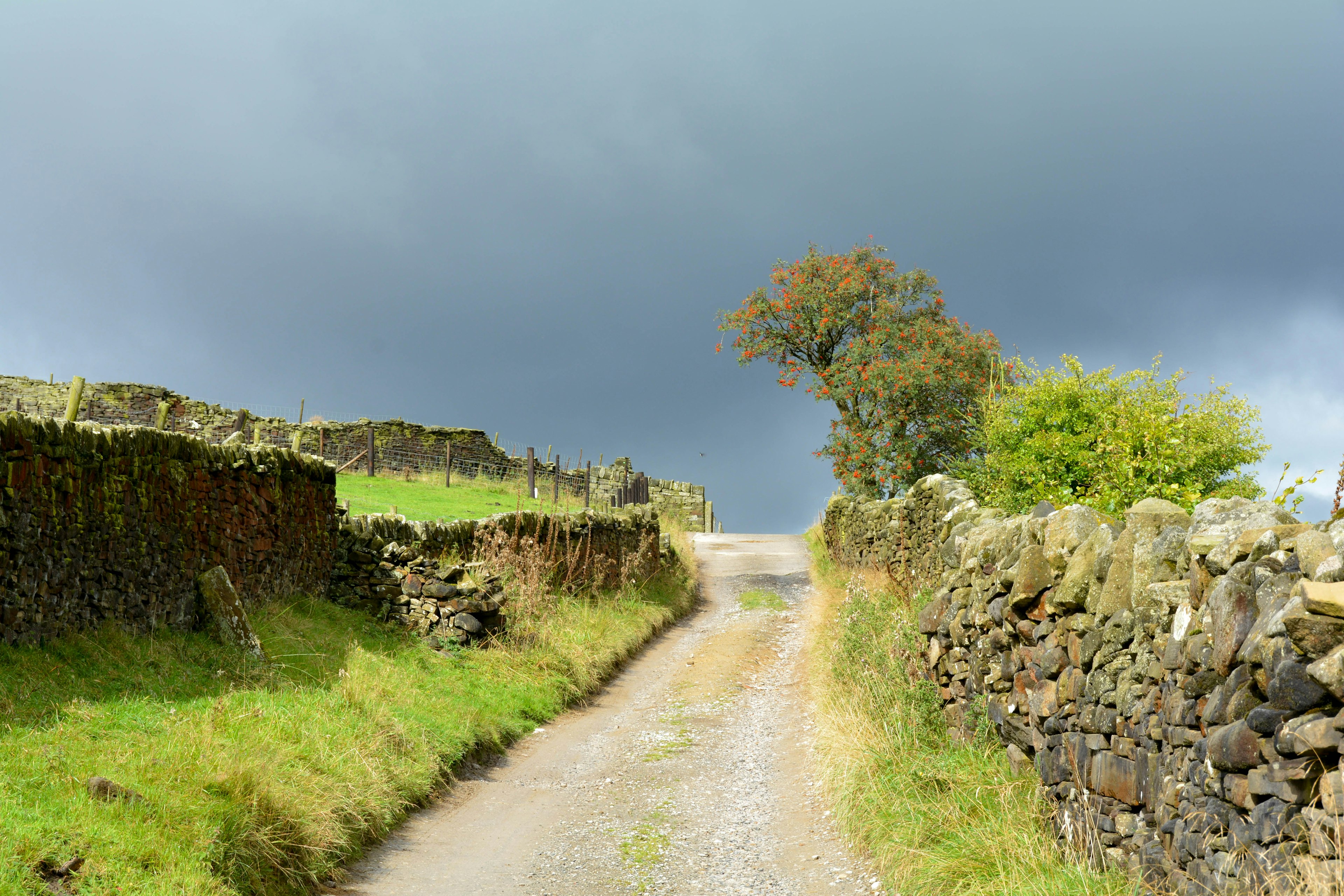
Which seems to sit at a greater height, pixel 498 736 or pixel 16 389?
pixel 16 389

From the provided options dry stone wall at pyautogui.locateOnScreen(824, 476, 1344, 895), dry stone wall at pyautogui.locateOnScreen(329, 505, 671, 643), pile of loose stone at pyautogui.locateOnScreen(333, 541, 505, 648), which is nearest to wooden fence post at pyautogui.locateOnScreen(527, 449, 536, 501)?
dry stone wall at pyautogui.locateOnScreen(329, 505, 671, 643)

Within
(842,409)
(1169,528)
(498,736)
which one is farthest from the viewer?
(842,409)

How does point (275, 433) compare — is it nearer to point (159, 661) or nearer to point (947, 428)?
point (947, 428)

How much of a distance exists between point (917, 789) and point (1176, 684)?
9.11ft

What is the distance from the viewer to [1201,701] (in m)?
4.41

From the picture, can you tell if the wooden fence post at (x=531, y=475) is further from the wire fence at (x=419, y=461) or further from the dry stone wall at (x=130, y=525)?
the dry stone wall at (x=130, y=525)

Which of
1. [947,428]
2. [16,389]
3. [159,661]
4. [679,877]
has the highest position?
[16,389]

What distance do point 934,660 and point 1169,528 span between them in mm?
4104

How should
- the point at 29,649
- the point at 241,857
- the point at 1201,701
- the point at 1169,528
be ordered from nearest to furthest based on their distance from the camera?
the point at 1201,701, the point at 1169,528, the point at 241,857, the point at 29,649

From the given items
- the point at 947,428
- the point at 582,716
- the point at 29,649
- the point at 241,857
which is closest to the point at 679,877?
the point at 241,857

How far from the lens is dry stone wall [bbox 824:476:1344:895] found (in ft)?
12.1

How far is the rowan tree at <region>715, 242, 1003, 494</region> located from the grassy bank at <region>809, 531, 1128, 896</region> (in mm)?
9450

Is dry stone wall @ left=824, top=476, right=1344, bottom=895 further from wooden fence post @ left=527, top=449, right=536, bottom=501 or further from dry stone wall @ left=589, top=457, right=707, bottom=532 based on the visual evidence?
dry stone wall @ left=589, top=457, right=707, bottom=532

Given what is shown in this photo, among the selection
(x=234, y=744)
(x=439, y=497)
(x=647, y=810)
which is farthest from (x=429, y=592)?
(x=439, y=497)
